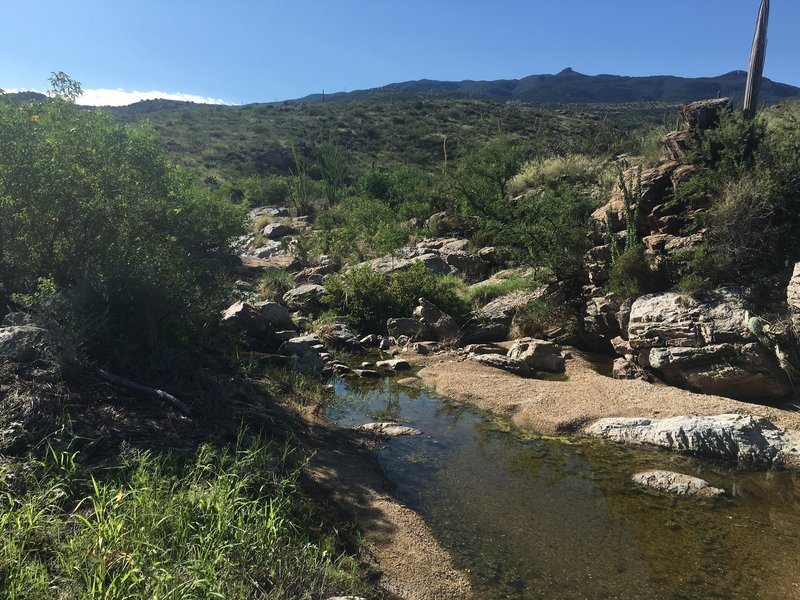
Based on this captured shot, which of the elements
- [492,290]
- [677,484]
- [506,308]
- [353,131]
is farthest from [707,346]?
[353,131]

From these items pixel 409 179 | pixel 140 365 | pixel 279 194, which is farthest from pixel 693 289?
pixel 279 194

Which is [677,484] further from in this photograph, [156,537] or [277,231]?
[277,231]

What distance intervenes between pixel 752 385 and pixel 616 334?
10.1 ft

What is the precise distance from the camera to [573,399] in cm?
838

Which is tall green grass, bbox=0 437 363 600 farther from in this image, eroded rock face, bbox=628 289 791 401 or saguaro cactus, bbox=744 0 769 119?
saguaro cactus, bbox=744 0 769 119

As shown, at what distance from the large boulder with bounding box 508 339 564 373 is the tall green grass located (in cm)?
712

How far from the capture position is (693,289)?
8945 millimetres

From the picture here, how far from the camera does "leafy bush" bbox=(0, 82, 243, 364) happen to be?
660cm

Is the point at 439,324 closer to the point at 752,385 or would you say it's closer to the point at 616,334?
the point at 616,334

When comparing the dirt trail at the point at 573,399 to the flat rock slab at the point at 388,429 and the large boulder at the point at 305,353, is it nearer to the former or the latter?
the flat rock slab at the point at 388,429

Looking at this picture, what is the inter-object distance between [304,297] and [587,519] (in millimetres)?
11329

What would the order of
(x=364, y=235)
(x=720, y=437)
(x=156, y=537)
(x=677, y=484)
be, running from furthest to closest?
(x=364, y=235)
(x=720, y=437)
(x=677, y=484)
(x=156, y=537)

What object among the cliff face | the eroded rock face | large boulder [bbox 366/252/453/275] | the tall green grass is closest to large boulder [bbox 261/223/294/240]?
large boulder [bbox 366/252/453/275]

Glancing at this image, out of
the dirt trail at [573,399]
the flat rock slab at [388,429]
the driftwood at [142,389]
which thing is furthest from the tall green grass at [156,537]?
the dirt trail at [573,399]
